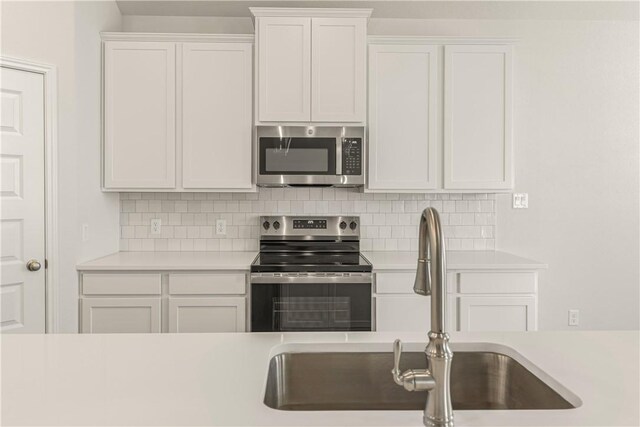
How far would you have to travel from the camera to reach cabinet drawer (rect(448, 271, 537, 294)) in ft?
9.46

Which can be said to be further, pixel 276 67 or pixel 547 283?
pixel 547 283

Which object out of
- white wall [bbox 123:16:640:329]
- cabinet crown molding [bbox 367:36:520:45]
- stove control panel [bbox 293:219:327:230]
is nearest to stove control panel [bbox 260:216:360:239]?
stove control panel [bbox 293:219:327:230]

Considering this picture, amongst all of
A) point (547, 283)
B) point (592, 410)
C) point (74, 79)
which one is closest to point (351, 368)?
point (592, 410)

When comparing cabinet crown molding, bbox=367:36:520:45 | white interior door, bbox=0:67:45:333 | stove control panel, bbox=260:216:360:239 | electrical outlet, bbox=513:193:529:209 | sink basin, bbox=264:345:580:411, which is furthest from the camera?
electrical outlet, bbox=513:193:529:209

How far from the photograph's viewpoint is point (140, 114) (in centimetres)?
309

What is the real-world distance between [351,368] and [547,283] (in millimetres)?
2841

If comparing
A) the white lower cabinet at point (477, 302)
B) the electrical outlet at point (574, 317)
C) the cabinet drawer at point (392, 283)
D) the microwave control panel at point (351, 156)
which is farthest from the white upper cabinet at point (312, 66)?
the electrical outlet at point (574, 317)

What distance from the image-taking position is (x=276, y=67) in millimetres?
3037

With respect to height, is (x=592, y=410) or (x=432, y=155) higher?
(x=432, y=155)

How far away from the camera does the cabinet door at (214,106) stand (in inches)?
122

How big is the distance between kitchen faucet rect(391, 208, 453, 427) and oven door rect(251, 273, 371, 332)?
6.35 feet

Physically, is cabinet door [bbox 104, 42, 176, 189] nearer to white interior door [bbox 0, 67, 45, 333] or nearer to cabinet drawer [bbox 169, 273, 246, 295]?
white interior door [bbox 0, 67, 45, 333]

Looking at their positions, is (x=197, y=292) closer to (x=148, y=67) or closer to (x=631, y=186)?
(x=148, y=67)

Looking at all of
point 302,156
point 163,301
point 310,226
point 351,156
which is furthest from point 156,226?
point 351,156
